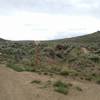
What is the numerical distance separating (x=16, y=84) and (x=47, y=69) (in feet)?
20.0

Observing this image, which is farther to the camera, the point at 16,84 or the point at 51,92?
the point at 16,84

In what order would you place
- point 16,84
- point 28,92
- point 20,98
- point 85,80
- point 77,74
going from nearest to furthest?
point 20,98 < point 28,92 < point 16,84 < point 85,80 < point 77,74

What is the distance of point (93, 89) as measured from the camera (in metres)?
16.5

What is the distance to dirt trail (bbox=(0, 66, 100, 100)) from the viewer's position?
13.6m

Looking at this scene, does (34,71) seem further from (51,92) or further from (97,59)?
(97,59)

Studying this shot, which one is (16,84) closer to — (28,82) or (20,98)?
(28,82)

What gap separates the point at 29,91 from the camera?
14461mm

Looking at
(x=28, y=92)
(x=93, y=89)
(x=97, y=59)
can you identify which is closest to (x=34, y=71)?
(x=93, y=89)

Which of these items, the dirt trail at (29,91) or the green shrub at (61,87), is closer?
the dirt trail at (29,91)

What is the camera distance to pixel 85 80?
62.9 ft

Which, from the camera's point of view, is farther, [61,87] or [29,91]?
[61,87]

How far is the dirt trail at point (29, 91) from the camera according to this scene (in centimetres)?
1362

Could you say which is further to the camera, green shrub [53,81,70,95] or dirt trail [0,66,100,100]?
green shrub [53,81,70,95]

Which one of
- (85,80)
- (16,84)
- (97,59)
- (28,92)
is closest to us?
(28,92)
